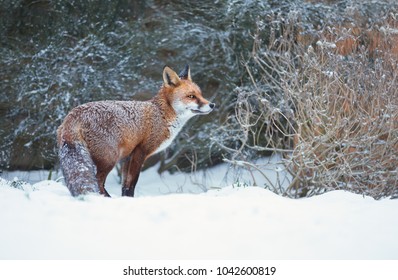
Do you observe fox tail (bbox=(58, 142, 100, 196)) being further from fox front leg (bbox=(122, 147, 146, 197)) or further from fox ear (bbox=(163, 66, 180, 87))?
fox ear (bbox=(163, 66, 180, 87))

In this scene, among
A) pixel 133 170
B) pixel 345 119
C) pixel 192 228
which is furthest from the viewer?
pixel 133 170

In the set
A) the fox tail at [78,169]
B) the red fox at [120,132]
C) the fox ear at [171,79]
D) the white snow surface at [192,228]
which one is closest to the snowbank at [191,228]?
the white snow surface at [192,228]

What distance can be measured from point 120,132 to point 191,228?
2.50m

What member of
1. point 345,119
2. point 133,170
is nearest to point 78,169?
point 133,170

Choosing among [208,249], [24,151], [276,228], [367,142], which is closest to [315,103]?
[367,142]

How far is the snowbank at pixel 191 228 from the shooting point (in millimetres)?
3939

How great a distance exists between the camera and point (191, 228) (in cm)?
434

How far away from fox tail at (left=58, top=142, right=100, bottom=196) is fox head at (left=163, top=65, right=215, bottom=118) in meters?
1.52

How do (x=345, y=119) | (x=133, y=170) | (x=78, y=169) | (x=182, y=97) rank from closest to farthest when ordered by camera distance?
(x=78, y=169) → (x=345, y=119) → (x=133, y=170) → (x=182, y=97)

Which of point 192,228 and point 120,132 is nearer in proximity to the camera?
point 192,228

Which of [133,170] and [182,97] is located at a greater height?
[182,97]

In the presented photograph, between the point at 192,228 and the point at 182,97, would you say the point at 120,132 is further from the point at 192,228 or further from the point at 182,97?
the point at 192,228

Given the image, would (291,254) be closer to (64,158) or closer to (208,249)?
(208,249)

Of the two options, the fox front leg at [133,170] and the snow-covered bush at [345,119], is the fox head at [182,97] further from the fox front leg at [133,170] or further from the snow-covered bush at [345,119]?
the fox front leg at [133,170]
